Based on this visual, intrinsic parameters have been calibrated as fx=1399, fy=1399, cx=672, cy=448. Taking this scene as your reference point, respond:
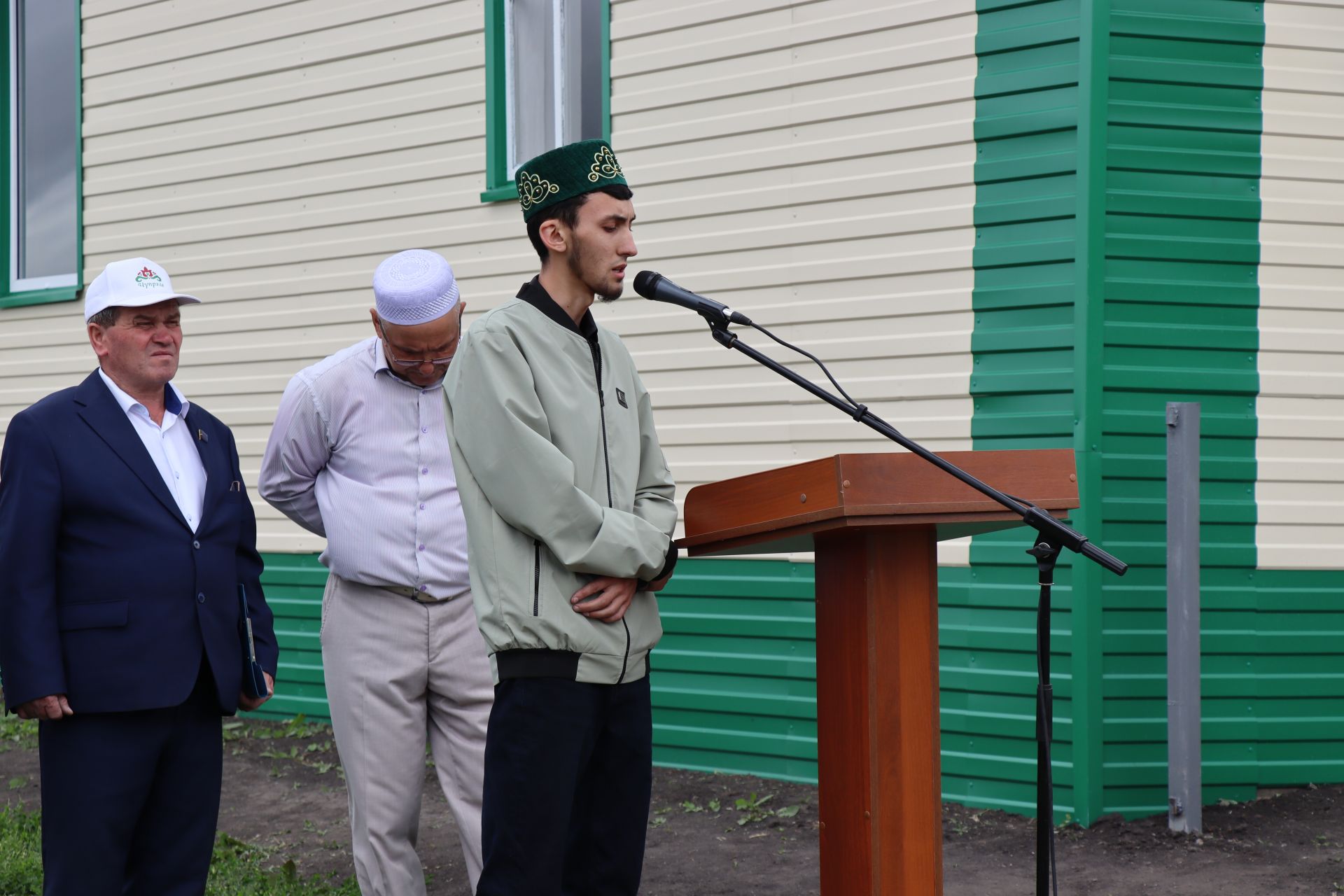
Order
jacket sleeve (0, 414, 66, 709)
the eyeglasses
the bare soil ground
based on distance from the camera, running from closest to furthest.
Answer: jacket sleeve (0, 414, 66, 709) < the eyeglasses < the bare soil ground

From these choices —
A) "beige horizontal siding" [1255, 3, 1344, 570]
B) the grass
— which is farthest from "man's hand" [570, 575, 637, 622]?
"beige horizontal siding" [1255, 3, 1344, 570]

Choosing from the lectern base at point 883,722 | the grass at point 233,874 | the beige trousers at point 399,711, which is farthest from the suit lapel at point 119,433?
the grass at point 233,874

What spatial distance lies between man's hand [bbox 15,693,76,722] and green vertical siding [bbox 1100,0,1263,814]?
12.4ft

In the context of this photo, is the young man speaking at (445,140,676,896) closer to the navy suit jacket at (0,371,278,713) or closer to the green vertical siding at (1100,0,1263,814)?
the navy suit jacket at (0,371,278,713)

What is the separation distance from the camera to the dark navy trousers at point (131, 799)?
3457mm

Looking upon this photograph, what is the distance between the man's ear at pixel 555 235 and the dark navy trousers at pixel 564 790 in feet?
3.12

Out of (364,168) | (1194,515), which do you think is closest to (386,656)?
(1194,515)

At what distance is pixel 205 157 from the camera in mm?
8422

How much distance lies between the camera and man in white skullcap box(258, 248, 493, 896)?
A: 3838 millimetres

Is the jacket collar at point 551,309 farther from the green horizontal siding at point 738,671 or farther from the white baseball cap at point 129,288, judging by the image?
the green horizontal siding at point 738,671

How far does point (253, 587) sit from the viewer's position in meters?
3.88

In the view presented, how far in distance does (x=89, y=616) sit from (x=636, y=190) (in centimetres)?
388

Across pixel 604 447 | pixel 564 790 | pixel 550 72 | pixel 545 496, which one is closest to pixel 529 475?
pixel 545 496

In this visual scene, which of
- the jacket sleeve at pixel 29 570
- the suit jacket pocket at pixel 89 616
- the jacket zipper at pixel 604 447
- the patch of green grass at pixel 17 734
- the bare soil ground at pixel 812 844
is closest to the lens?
the jacket zipper at pixel 604 447
